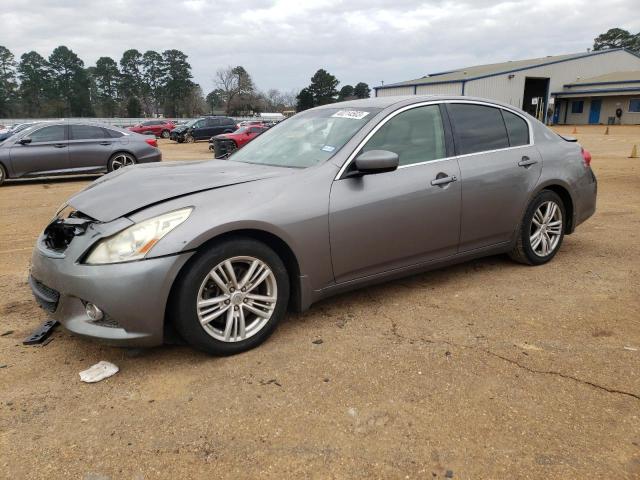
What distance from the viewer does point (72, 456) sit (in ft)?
7.40

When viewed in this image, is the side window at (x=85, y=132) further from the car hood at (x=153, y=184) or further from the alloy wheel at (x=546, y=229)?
the alloy wheel at (x=546, y=229)

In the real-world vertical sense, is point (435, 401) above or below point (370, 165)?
below

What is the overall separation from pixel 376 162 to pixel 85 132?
34.6 feet

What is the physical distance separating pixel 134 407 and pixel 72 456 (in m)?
0.41

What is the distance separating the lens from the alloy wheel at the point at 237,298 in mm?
2967

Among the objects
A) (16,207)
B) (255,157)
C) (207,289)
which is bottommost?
(16,207)

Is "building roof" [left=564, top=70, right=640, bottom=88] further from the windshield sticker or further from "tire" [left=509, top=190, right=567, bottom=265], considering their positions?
the windshield sticker

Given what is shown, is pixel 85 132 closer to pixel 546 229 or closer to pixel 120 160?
pixel 120 160

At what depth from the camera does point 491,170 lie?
13.7ft

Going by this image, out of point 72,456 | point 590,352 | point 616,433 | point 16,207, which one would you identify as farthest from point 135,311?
point 16,207

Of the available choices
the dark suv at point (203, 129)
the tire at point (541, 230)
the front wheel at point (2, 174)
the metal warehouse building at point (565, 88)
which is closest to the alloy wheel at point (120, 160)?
the front wheel at point (2, 174)

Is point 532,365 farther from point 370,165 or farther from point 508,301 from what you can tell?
point 370,165

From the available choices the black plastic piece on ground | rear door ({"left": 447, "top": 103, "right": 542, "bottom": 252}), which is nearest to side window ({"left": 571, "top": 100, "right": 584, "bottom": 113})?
rear door ({"left": 447, "top": 103, "right": 542, "bottom": 252})

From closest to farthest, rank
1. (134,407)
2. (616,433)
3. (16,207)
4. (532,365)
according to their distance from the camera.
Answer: (616,433) < (134,407) < (532,365) < (16,207)
